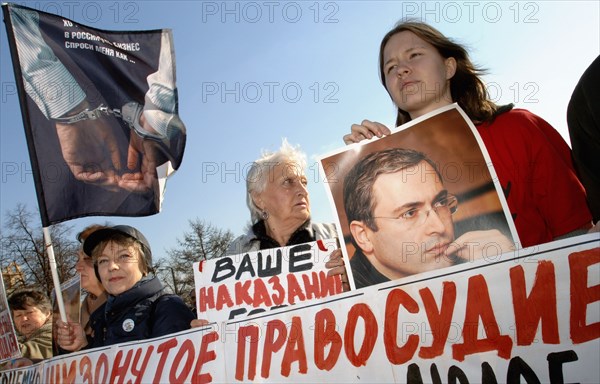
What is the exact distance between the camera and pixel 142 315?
2.97m

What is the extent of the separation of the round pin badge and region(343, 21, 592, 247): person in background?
168 centimetres

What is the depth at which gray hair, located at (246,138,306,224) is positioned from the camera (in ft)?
12.3

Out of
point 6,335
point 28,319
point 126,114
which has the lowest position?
point 28,319

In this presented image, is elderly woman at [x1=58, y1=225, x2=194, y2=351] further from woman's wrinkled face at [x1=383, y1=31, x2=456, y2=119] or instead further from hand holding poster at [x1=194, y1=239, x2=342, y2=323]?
woman's wrinkled face at [x1=383, y1=31, x2=456, y2=119]

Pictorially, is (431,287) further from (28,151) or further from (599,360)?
(28,151)

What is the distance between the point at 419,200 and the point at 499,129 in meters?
0.44

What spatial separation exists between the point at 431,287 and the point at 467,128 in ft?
2.22

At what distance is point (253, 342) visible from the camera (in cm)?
219

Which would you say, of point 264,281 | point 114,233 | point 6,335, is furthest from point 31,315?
point 264,281

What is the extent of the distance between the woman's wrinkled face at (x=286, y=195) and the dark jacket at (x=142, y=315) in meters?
0.96

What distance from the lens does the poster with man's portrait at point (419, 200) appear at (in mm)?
Answer: 1907

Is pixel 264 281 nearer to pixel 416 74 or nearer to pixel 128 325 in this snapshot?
pixel 128 325

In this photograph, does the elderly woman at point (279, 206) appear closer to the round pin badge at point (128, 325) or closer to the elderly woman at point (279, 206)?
the elderly woman at point (279, 206)

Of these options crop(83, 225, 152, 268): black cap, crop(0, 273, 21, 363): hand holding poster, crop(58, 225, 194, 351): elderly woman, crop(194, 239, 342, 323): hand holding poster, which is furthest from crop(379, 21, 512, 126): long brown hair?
crop(0, 273, 21, 363): hand holding poster
